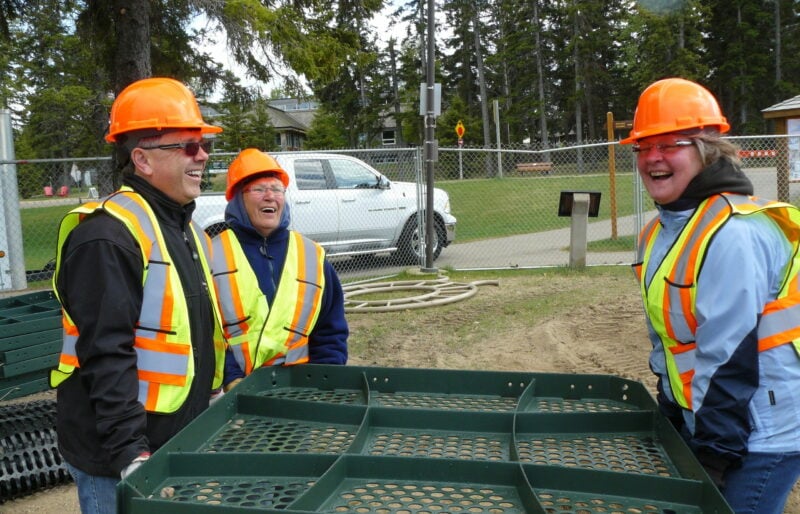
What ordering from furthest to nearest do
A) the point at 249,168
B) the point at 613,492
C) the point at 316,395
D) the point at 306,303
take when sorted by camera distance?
the point at 249,168
the point at 306,303
the point at 316,395
the point at 613,492

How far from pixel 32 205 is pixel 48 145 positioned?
21.4 meters

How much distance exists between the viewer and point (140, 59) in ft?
25.4

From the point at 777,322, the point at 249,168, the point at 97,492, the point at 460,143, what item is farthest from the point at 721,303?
the point at 460,143

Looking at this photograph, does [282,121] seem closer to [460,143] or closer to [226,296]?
[460,143]

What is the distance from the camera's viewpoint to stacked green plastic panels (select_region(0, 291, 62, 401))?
17.1 feet

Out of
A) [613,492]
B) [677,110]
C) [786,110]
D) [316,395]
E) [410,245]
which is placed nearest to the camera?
[613,492]

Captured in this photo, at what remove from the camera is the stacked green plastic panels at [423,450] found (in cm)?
159

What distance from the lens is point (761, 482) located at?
2090 millimetres

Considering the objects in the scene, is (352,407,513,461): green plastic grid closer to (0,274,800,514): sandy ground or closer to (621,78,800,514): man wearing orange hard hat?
(621,78,800,514): man wearing orange hard hat

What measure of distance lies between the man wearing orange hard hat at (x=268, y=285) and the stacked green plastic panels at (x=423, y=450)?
588 millimetres

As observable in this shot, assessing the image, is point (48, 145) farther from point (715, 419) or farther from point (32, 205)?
point (715, 419)

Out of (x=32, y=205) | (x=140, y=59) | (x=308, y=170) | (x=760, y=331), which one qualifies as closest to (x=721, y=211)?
(x=760, y=331)

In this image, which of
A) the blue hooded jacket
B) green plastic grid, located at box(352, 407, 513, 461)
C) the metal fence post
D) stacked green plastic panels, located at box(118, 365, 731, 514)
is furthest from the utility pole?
green plastic grid, located at box(352, 407, 513, 461)

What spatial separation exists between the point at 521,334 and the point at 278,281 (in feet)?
16.6
